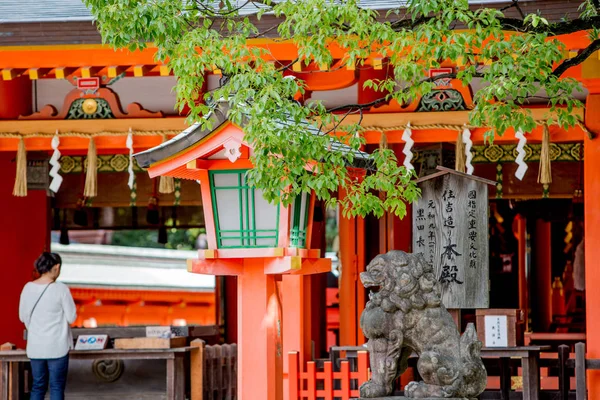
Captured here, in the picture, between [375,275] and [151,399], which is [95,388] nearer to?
[151,399]

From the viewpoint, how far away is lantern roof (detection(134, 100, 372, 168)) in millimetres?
7344

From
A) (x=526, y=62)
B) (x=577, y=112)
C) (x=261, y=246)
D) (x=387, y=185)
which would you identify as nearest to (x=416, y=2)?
(x=526, y=62)

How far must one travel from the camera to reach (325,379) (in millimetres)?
8531

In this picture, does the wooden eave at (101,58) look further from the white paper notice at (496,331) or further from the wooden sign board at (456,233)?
the white paper notice at (496,331)

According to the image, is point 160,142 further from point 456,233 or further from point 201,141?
point 456,233

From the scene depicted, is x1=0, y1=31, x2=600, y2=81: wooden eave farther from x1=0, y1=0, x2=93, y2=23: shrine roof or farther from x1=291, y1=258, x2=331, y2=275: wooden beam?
x1=291, y1=258, x2=331, y2=275: wooden beam

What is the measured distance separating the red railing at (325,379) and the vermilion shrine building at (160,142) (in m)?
0.49

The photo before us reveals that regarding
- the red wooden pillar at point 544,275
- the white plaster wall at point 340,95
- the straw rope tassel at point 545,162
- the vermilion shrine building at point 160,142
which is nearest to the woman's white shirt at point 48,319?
the vermilion shrine building at point 160,142

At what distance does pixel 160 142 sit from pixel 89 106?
829 mm

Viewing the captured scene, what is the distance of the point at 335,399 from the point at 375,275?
260cm

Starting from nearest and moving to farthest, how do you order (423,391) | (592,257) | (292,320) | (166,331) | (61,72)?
(423,391) < (292,320) < (592,257) < (61,72) < (166,331)

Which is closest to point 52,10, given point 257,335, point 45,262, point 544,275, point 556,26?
point 45,262

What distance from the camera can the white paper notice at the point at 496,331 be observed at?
32.9ft

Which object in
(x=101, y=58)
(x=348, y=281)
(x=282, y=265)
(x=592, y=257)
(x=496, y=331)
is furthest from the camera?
(x=348, y=281)
